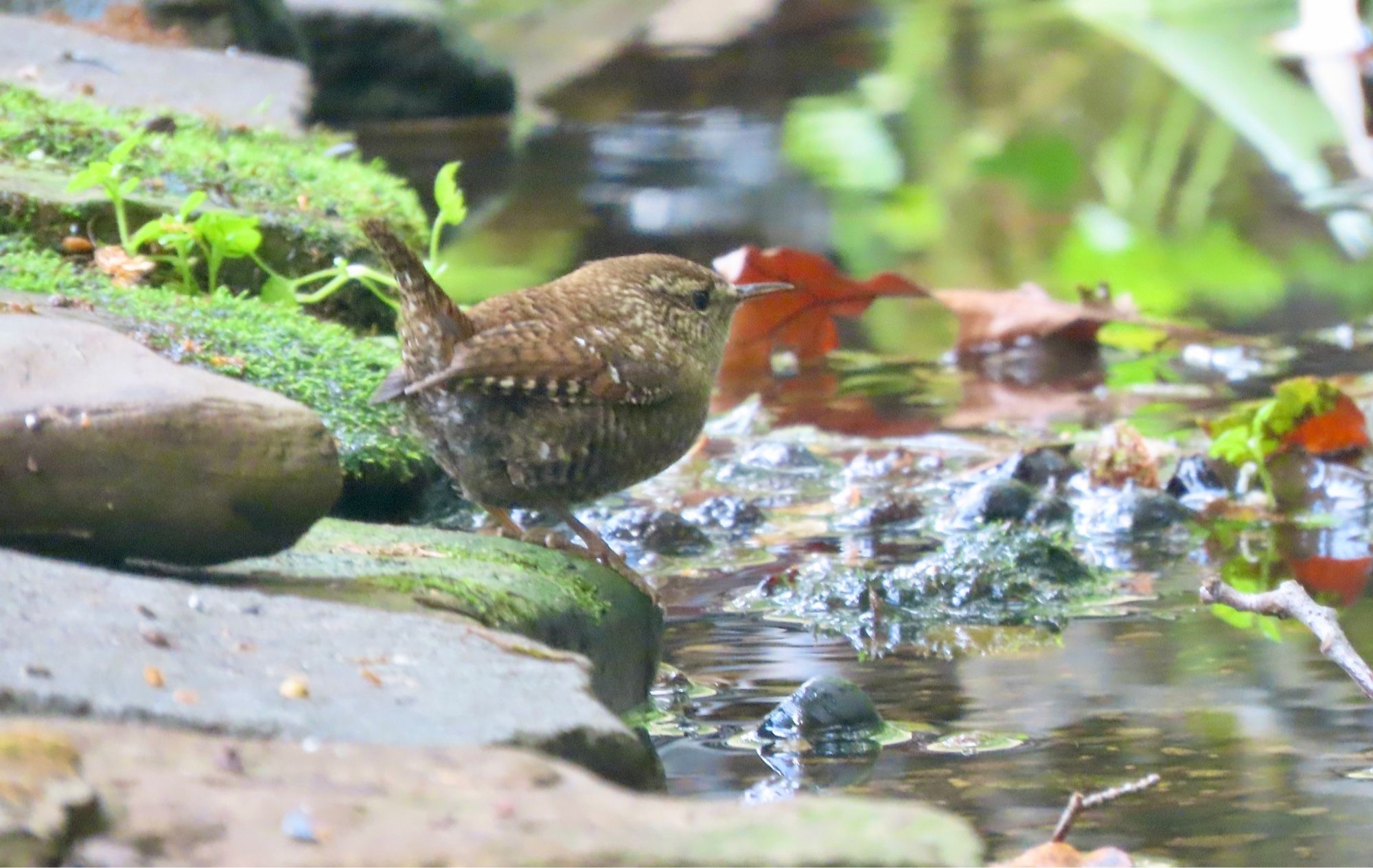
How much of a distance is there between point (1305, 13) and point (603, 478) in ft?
39.3

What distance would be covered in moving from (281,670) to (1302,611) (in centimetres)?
137

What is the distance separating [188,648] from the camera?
7.30 feet

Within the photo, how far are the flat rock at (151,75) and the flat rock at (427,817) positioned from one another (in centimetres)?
496

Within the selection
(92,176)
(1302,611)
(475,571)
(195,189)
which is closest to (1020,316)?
(195,189)

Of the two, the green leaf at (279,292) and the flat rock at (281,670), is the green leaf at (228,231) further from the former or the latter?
the flat rock at (281,670)

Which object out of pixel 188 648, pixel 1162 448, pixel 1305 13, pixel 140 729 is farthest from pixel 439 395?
pixel 1305 13

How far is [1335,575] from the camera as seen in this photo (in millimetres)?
3898

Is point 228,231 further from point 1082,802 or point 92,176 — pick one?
point 1082,802

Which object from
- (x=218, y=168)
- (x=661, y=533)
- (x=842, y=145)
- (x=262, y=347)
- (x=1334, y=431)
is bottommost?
(x=661, y=533)

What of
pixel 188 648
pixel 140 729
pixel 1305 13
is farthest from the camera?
pixel 1305 13

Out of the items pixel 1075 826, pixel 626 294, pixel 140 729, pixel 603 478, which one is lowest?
pixel 1075 826

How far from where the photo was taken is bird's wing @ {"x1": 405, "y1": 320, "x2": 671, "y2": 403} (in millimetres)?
3301

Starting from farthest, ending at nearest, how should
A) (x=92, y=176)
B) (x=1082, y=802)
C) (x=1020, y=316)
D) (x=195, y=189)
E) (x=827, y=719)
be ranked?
(x=1020, y=316)
(x=195, y=189)
(x=92, y=176)
(x=827, y=719)
(x=1082, y=802)

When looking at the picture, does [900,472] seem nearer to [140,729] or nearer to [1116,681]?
[1116,681]
